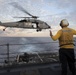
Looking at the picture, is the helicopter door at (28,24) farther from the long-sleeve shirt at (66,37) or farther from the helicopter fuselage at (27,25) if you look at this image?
the long-sleeve shirt at (66,37)

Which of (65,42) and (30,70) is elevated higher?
(65,42)

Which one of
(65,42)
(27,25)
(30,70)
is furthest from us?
(27,25)

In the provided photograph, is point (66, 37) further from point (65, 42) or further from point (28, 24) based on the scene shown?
point (28, 24)

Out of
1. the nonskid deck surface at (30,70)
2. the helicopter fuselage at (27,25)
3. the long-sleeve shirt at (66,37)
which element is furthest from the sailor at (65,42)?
the helicopter fuselage at (27,25)

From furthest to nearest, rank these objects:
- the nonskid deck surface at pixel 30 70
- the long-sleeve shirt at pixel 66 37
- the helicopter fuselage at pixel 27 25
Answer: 1. the helicopter fuselage at pixel 27 25
2. the nonskid deck surface at pixel 30 70
3. the long-sleeve shirt at pixel 66 37

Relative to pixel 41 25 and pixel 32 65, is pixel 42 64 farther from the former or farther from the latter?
pixel 41 25

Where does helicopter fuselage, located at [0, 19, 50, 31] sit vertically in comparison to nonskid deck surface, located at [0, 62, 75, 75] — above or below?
above

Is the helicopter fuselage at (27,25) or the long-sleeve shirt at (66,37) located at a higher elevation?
the helicopter fuselage at (27,25)

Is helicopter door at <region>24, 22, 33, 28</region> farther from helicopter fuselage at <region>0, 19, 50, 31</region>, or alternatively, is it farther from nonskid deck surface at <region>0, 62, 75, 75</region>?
nonskid deck surface at <region>0, 62, 75, 75</region>

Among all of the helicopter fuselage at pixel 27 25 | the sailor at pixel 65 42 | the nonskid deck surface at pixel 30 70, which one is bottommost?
the nonskid deck surface at pixel 30 70

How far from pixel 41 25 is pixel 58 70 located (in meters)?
39.7

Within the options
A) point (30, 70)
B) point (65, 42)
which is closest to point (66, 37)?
point (65, 42)

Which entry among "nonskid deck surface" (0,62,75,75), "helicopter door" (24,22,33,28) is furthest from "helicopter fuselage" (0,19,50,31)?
"nonskid deck surface" (0,62,75,75)

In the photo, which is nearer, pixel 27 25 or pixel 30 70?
pixel 30 70
